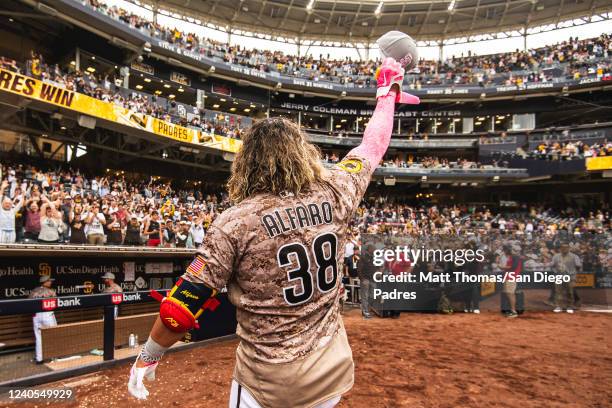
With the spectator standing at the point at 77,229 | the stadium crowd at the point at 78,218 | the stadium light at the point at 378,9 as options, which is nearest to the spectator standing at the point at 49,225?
the stadium crowd at the point at 78,218

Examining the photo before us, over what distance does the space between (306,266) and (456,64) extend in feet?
147

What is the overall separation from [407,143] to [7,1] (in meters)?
31.4

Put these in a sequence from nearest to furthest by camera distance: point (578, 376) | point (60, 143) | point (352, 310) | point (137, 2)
Result: point (578, 376)
point (352, 310)
point (60, 143)
point (137, 2)

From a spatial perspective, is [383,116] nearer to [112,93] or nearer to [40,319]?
[40,319]

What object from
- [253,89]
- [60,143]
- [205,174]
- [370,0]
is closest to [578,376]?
[60,143]

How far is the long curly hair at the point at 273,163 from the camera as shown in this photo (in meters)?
1.67

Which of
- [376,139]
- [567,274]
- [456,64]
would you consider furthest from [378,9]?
[376,139]

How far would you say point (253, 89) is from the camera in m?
37.3

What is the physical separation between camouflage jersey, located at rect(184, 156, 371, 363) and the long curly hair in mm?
55

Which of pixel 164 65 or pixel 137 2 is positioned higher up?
pixel 137 2

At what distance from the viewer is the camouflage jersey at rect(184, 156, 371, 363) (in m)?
1.52

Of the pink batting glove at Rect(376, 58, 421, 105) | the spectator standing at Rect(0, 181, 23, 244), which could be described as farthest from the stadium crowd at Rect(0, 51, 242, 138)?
the pink batting glove at Rect(376, 58, 421, 105)

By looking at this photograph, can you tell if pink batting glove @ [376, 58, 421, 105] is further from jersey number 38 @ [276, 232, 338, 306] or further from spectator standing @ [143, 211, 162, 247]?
spectator standing @ [143, 211, 162, 247]

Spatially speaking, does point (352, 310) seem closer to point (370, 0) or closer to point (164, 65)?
point (164, 65)
